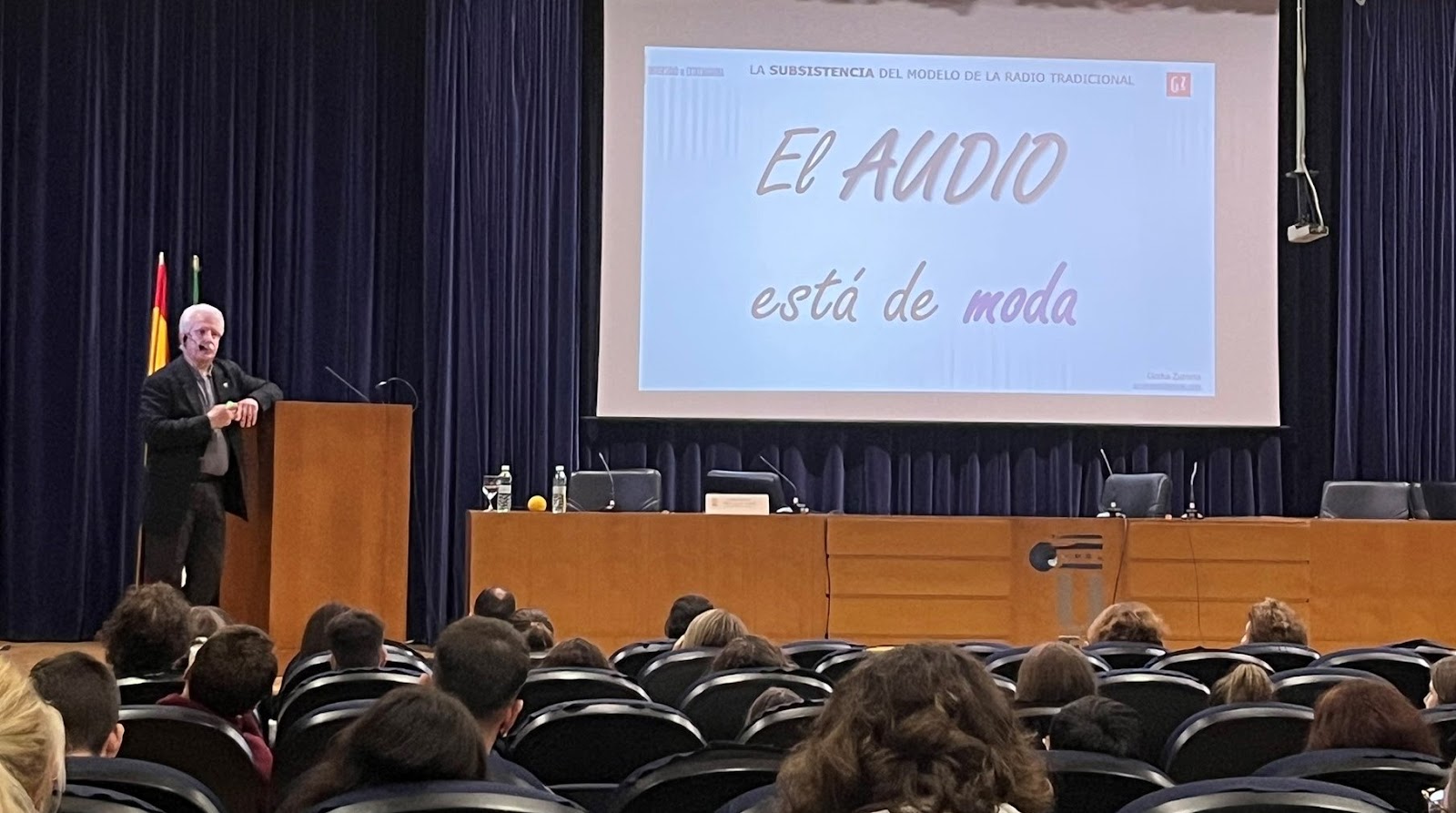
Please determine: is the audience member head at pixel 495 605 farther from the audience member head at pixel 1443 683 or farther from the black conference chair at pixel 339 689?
the audience member head at pixel 1443 683

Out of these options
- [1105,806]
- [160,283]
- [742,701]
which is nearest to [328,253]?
[160,283]

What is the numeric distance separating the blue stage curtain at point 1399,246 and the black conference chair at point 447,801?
9.77 meters

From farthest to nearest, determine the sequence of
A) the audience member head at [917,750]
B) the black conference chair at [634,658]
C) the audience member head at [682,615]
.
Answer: the audience member head at [682,615] → the black conference chair at [634,658] → the audience member head at [917,750]

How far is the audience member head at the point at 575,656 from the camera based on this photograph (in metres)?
4.09

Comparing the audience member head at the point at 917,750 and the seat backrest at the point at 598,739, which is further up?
the audience member head at the point at 917,750

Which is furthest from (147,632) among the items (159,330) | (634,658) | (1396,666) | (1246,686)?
(159,330)

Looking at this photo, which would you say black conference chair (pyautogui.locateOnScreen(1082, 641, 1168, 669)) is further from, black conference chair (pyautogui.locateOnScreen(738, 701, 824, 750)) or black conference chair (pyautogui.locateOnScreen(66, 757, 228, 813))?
black conference chair (pyautogui.locateOnScreen(66, 757, 228, 813))

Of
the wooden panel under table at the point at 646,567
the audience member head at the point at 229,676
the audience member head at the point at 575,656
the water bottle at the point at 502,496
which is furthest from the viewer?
the water bottle at the point at 502,496

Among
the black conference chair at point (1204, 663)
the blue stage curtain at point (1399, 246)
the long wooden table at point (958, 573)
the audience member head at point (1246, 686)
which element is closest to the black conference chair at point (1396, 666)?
the black conference chair at point (1204, 663)

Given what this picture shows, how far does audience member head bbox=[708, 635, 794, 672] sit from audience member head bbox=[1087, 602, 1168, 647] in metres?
1.75

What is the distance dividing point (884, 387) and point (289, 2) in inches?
181

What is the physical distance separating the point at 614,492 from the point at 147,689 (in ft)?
17.2

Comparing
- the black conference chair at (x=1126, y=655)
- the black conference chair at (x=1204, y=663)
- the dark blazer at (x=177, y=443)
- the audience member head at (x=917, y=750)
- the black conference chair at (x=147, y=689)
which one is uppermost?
the dark blazer at (x=177, y=443)

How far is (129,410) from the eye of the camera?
960cm
